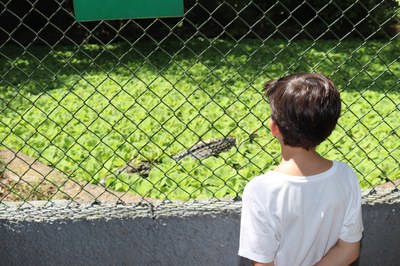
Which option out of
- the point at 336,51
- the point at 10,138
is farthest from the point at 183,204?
the point at 336,51

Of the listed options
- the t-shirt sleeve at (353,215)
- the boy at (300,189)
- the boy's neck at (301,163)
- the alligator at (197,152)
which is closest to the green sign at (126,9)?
the boy at (300,189)

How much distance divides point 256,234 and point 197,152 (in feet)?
7.06

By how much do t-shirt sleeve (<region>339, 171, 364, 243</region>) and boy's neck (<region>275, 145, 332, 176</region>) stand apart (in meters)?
0.11

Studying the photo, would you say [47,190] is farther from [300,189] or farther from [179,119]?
[300,189]

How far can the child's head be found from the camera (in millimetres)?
1618

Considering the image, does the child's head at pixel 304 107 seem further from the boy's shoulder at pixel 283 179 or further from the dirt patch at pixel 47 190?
the dirt patch at pixel 47 190

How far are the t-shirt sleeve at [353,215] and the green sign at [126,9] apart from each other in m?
1.00

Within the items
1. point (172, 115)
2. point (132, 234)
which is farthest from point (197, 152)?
point (132, 234)

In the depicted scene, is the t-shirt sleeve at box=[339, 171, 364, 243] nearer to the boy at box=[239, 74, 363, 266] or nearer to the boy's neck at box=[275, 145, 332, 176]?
the boy at box=[239, 74, 363, 266]

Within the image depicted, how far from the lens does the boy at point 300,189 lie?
1.63 m

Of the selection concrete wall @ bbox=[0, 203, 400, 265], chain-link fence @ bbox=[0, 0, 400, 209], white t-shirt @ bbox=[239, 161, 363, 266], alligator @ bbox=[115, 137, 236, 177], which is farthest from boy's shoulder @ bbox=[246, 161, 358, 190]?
alligator @ bbox=[115, 137, 236, 177]

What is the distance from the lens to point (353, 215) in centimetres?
176

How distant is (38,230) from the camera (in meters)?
2.49

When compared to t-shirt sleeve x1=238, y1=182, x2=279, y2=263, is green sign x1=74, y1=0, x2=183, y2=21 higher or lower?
higher
